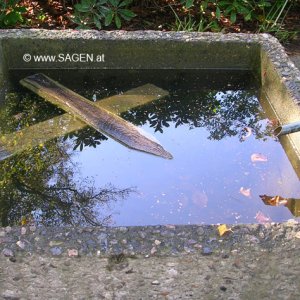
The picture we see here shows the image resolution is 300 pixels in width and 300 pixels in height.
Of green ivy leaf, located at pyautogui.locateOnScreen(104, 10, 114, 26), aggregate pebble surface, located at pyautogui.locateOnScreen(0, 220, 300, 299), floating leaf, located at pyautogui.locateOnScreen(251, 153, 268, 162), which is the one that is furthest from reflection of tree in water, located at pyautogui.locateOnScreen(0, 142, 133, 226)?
green ivy leaf, located at pyautogui.locateOnScreen(104, 10, 114, 26)

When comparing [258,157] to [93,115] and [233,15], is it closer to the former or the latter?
[93,115]

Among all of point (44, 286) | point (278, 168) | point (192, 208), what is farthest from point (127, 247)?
point (278, 168)

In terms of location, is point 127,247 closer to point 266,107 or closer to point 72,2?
point 266,107

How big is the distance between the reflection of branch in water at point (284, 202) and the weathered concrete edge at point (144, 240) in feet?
1.46

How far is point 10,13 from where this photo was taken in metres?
3.83

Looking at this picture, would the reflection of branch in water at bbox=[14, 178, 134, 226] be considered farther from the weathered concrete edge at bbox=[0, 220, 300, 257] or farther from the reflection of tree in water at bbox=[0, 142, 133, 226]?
the weathered concrete edge at bbox=[0, 220, 300, 257]

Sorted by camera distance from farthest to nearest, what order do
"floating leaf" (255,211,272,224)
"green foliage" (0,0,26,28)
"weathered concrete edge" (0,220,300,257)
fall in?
"green foliage" (0,0,26,28) → "floating leaf" (255,211,272,224) → "weathered concrete edge" (0,220,300,257)

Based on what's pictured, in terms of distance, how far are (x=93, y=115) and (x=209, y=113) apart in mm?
622

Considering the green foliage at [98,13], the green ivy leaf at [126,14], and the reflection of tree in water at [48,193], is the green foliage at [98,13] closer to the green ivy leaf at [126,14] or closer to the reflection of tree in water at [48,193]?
the green ivy leaf at [126,14]

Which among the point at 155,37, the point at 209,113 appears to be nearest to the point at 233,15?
the point at 155,37

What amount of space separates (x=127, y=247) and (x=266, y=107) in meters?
1.52

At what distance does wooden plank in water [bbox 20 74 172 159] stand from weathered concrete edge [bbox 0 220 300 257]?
820mm

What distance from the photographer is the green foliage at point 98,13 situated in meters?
3.88

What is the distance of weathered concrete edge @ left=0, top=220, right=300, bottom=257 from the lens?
160cm
